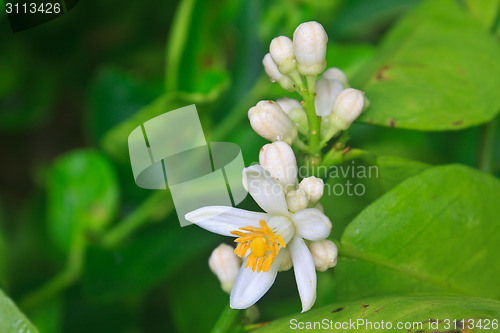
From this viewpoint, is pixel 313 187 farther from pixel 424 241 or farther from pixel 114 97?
pixel 114 97

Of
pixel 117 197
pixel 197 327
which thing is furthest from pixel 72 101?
pixel 197 327

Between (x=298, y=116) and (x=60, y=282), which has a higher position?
(x=298, y=116)

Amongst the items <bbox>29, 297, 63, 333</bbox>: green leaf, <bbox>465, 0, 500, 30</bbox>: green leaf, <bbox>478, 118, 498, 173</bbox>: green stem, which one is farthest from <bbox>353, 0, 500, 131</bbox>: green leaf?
<bbox>29, 297, 63, 333</bbox>: green leaf

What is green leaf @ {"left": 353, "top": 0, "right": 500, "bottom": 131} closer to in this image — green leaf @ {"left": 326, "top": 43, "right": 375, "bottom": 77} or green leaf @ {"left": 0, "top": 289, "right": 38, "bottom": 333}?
green leaf @ {"left": 326, "top": 43, "right": 375, "bottom": 77}

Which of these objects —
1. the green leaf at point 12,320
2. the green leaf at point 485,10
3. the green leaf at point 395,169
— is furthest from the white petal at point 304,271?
the green leaf at point 485,10

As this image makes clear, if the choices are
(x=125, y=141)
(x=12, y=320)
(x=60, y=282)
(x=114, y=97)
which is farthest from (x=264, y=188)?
(x=114, y=97)

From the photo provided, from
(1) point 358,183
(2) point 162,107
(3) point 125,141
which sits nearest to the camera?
(1) point 358,183

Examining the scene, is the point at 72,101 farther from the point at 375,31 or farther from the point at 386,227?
the point at 386,227
